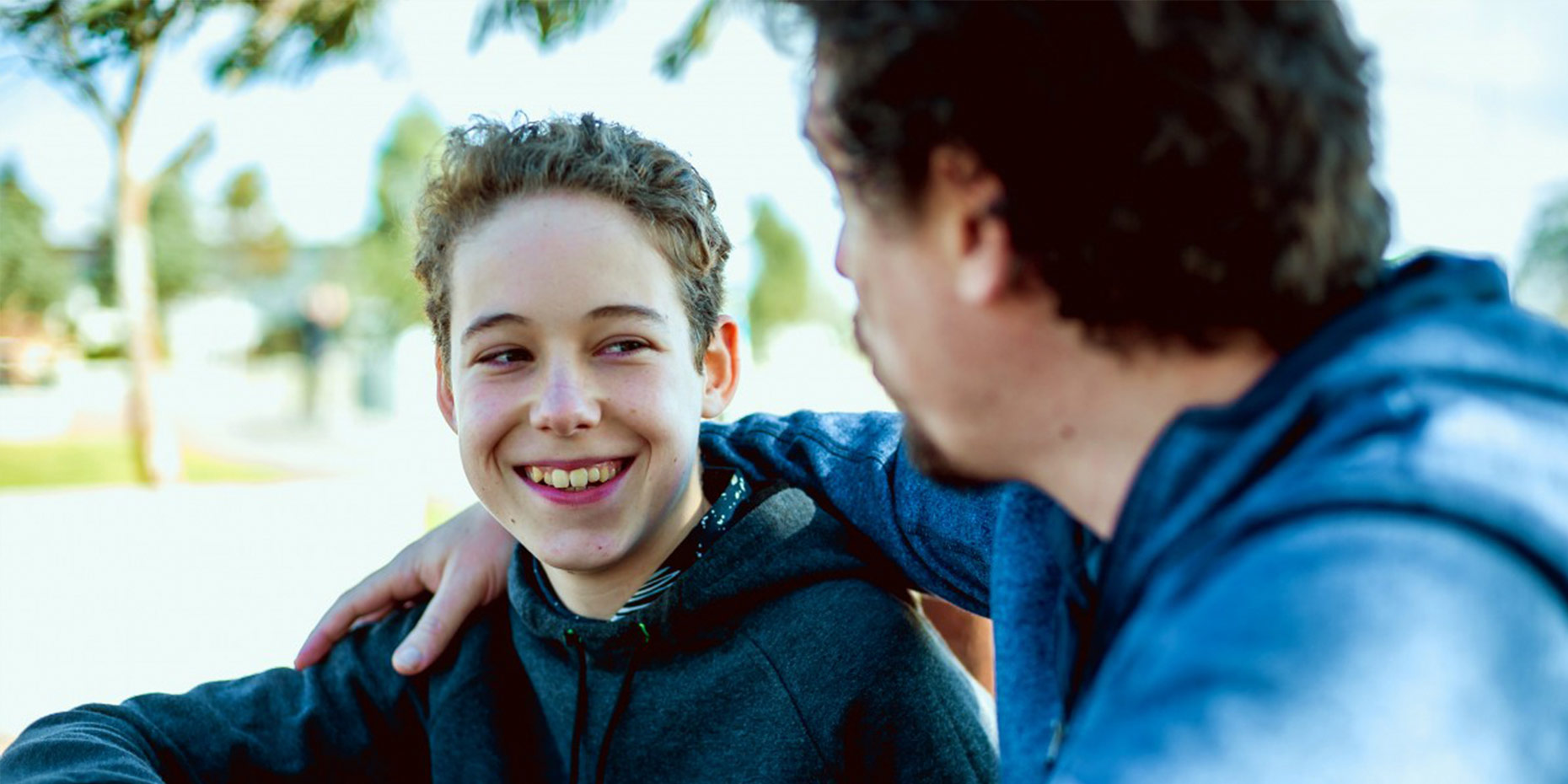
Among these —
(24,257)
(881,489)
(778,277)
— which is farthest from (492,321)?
(24,257)

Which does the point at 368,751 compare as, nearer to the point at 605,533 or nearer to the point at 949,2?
the point at 605,533

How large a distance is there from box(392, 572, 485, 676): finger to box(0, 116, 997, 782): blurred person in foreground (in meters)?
0.05

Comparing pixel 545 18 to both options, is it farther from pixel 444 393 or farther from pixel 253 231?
pixel 253 231

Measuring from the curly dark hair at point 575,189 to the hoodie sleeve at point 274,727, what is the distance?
582 millimetres

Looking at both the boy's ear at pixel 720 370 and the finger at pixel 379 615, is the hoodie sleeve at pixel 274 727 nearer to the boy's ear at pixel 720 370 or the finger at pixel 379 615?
the finger at pixel 379 615

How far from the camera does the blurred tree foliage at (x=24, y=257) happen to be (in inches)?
1471

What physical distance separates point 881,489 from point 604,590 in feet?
1.58

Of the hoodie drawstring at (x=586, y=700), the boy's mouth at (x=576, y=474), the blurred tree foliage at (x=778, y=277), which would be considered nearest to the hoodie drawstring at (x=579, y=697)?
the hoodie drawstring at (x=586, y=700)

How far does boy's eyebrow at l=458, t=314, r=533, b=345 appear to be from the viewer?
6.25ft

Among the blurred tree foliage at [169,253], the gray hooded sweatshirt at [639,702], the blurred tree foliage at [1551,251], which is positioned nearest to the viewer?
the gray hooded sweatshirt at [639,702]

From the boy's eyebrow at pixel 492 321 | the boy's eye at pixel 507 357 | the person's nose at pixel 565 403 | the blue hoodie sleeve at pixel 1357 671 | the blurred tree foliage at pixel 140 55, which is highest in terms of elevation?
the blurred tree foliage at pixel 140 55

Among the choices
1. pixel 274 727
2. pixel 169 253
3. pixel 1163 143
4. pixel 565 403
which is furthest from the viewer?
pixel 169 253

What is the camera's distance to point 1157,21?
1002 mm

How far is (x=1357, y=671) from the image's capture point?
0.78 metres
